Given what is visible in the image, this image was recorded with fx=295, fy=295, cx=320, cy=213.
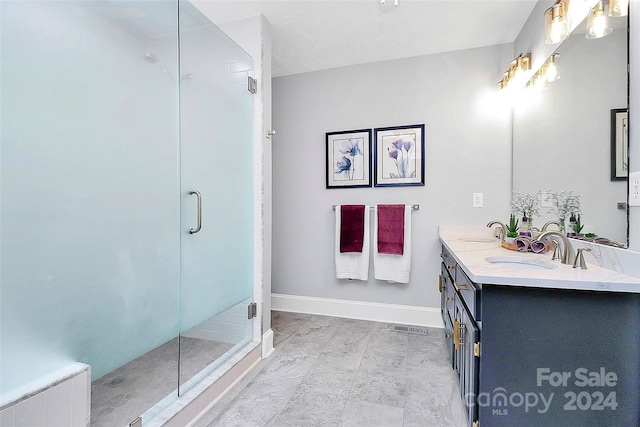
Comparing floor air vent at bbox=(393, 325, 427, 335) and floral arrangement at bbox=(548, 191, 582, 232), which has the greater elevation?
floral arrangement at bbox=(548, 191, 582, 232)

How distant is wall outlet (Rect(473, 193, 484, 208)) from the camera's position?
2.49 m

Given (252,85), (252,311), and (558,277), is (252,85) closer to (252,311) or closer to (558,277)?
(252,311)

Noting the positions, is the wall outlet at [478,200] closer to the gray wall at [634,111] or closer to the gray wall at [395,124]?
the gray wall at [395,124]

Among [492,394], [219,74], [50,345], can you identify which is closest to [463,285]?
[492,394]

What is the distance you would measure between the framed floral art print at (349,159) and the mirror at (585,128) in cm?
127

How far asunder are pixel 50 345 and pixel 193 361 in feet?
2.29

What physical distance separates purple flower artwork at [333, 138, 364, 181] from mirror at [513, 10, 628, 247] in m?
1.33

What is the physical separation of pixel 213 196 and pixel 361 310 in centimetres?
174

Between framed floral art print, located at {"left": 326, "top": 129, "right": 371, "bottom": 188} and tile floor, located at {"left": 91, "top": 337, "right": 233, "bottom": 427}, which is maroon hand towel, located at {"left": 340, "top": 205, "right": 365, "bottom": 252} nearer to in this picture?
framed floral art print, located at {"left": 326, "top": 129, "right": 371, "bottom": 188}

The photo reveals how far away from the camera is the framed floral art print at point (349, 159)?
9.05ft

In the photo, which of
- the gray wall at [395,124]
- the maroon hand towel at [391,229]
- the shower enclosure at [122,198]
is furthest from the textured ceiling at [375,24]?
the maroon hand towel at [391,229]

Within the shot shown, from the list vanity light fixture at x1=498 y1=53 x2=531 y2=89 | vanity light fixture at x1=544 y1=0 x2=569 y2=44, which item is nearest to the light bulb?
vanity light fixture at x1=544 y1=0 x2=569 y2=44

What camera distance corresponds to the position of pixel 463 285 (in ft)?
4.67

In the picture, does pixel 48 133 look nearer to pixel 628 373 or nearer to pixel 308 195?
pixel 308 195
